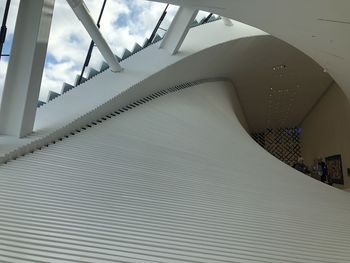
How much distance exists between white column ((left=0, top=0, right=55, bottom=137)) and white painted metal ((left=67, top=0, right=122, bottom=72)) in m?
0.81

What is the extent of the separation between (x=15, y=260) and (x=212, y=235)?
1373 millimetres

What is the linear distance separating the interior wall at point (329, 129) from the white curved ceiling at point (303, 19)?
776cm

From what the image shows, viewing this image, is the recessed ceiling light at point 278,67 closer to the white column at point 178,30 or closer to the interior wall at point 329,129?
the interior wall at point 329,129

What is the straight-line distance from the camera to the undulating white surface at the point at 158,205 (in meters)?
2.16

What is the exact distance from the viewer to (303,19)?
4387mm

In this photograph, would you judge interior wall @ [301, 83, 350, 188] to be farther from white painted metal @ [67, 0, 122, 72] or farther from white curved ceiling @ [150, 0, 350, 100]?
white painted metal @ [67, 0, 122, 72]

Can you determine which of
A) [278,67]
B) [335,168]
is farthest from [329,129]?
[278,67]

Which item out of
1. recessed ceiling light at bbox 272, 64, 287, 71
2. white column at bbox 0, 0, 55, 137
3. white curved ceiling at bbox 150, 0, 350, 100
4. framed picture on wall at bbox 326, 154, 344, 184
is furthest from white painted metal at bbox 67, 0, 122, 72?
framed picture on wall at bbox 326, 154, 344, 184

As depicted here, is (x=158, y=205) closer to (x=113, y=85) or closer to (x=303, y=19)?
(x=303, y=19)

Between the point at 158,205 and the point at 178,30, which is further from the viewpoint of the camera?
the point at 178,30

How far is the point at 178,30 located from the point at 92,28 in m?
2.77

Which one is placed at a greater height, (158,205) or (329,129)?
(329,129)

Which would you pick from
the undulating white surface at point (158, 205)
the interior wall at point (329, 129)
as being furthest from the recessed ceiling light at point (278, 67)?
the undulating white surface at point (158, 205)

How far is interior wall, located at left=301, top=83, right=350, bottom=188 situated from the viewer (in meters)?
12.5
